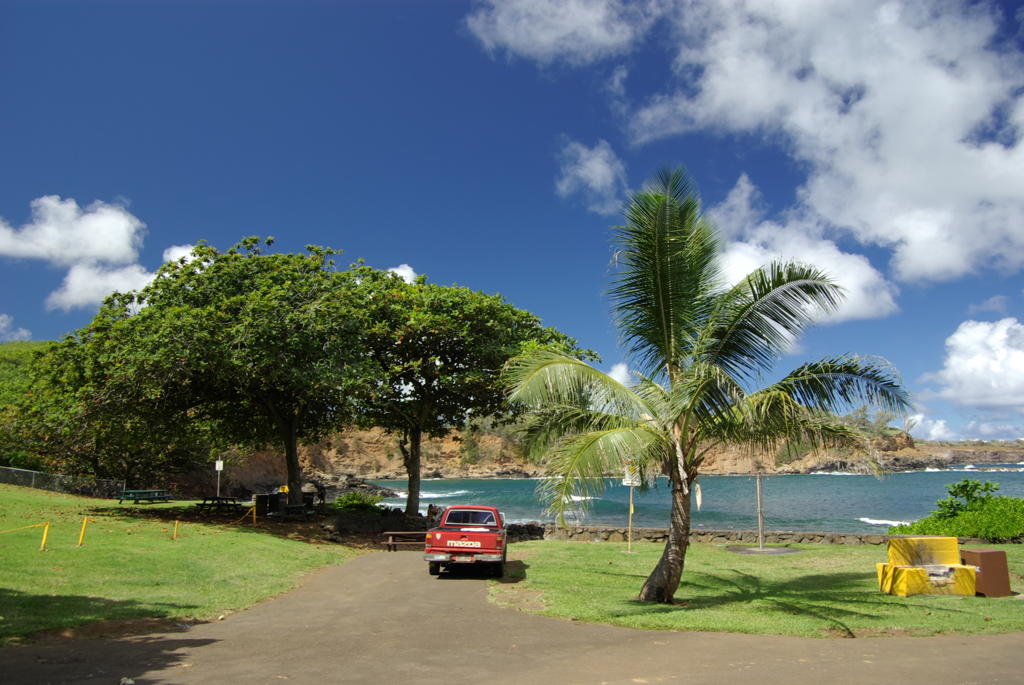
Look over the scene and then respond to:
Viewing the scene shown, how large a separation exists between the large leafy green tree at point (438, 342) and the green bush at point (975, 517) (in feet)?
38.9

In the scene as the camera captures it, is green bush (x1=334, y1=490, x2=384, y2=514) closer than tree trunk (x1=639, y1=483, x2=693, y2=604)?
No

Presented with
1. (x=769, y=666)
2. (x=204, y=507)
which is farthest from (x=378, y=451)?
(x=769, y=666)

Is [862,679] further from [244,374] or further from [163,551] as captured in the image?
[244,374]

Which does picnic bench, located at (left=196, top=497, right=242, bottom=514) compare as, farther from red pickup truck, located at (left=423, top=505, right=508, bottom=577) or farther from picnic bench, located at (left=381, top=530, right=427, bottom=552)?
red pickup truck, located at (left=423, top=505, right=508, bottom=577)

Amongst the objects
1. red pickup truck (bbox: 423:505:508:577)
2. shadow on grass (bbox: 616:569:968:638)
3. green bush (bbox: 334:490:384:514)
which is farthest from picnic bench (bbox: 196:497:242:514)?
shadow on grass (bbox: 616:569:968:638)

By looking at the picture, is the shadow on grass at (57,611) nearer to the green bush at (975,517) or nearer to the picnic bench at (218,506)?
the picnic bench at (218,506)

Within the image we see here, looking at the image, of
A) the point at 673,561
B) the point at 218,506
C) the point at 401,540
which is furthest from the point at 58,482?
the point at 673,561

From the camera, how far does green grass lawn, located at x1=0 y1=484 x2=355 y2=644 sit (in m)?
8.90

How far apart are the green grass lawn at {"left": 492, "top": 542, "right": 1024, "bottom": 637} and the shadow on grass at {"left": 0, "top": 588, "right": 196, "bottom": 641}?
5.55 metres

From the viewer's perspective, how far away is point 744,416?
9992 millimetres

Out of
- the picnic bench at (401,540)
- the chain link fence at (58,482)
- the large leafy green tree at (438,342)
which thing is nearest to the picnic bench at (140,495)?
the chain link fence at (58,482)

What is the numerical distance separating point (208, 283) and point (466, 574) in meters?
12.5

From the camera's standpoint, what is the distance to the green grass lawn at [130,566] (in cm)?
890

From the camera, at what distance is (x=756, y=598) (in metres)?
11.5
